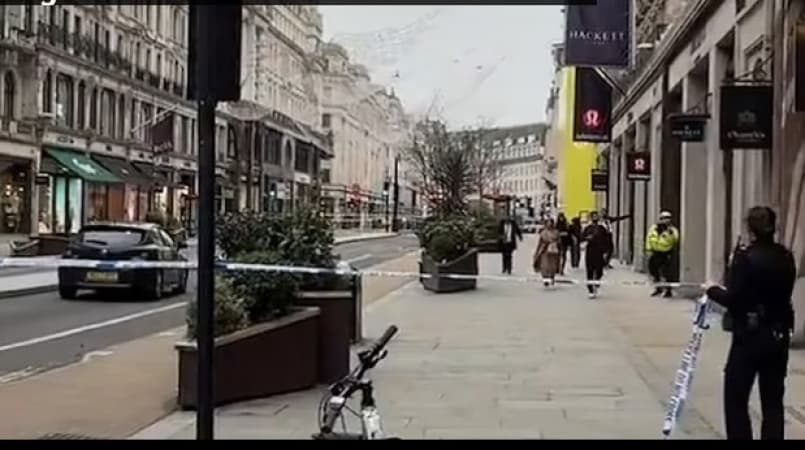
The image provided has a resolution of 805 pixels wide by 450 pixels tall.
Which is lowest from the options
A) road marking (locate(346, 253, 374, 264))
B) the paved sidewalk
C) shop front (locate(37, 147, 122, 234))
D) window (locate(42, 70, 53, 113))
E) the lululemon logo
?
road marking (locate(346, 253, 374, 264))

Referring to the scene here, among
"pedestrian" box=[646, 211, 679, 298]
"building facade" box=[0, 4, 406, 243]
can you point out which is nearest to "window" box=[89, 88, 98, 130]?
"building facade" box=[0, 4, 406, 243]

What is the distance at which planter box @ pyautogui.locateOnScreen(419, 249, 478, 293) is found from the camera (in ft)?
78.2

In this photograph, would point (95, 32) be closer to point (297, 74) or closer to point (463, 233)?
point (297, 74)

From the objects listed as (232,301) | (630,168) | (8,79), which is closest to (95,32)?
(8,79)

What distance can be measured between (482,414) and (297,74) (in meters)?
51.9

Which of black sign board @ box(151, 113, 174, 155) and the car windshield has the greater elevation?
black sign board @ box(151, 113, 174, 155)

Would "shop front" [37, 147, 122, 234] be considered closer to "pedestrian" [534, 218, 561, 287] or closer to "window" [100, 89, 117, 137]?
"window" [100, 89, 117, 137]

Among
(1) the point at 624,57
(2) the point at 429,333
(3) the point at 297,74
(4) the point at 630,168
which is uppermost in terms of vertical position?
(3) the point at 297,74

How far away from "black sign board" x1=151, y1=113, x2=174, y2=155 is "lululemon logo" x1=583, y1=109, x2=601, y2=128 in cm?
2918

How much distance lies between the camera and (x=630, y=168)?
96.5ft

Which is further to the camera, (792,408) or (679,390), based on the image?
(792,408)

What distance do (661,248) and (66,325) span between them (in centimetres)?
1133

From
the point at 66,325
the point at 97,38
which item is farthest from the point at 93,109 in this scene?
the point at 66,325

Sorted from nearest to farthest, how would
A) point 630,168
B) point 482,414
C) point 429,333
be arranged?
point 482,414 < point 429,333 < point 630,168
